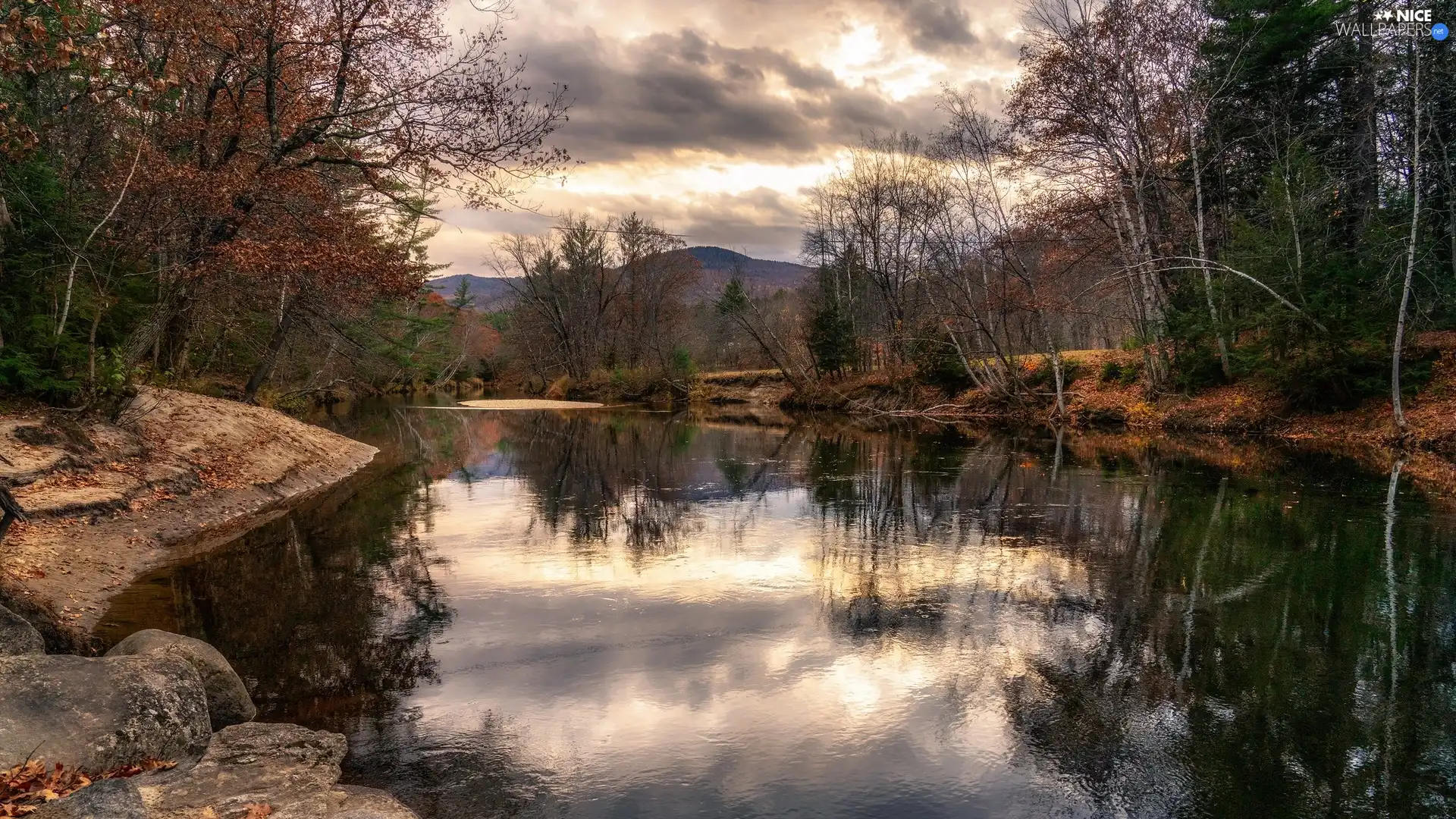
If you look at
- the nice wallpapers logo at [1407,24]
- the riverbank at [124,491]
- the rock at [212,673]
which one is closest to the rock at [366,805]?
the rock at [212,673]

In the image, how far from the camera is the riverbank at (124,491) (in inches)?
324

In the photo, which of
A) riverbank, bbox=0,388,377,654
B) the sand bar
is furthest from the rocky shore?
the sand bar

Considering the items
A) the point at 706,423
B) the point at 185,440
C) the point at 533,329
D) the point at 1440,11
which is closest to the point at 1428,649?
the point at 185,440

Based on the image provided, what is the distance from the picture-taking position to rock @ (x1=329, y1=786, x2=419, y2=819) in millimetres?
4410

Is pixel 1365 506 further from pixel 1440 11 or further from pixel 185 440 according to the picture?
pixel 185 440

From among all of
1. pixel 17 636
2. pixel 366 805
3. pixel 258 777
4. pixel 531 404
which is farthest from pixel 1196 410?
pixel 531 404

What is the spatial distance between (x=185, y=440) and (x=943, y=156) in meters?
26.1

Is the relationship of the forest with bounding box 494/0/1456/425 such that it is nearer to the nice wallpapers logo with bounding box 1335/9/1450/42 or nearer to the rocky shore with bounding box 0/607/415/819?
the nice wallpapers logo with bounding box 1335/9/1450/42

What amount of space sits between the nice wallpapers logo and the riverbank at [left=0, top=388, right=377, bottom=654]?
2615 centimetres

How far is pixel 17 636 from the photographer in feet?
18.6

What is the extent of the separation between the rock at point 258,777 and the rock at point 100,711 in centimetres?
25

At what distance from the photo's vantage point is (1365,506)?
43.7 feet

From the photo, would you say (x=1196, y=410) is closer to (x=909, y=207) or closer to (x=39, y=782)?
(x=909, y=207)

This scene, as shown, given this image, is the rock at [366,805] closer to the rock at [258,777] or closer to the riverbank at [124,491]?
the rock at [258,777]
